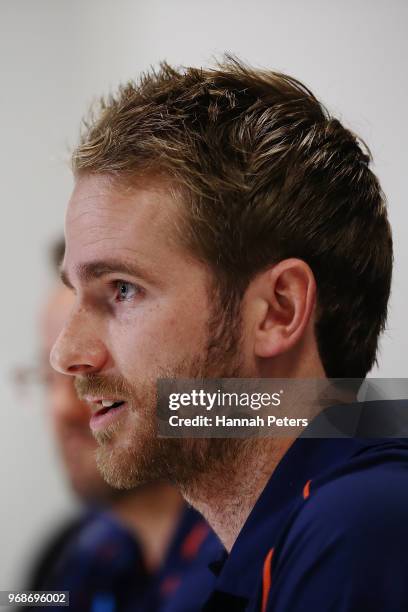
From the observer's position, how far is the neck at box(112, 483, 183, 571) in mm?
1275

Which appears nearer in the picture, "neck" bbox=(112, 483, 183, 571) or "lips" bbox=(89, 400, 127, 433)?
"lips" bbox=(89, 400, 127, 433)

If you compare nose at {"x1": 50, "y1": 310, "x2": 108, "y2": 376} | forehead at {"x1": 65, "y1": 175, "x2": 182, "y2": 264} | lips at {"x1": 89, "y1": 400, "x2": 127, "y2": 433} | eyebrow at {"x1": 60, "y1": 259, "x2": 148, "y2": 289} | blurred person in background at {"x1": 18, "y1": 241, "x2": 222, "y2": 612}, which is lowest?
blurred person in background at {"x1": 18, "y1": 241, "x2": 222, "y2": 612}

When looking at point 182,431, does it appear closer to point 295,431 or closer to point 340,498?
point 295,431

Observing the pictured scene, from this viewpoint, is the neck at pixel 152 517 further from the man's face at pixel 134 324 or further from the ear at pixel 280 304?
the ear at pixel 280 304

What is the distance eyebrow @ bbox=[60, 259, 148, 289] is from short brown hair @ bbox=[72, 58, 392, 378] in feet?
0.30

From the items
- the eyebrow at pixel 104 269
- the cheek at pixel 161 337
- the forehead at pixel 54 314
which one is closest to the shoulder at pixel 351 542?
the cheek at pixel 161 337

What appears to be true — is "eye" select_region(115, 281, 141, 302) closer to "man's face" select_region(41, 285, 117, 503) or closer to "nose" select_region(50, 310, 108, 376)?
"nose" select_region(50, 310, 108, 376)

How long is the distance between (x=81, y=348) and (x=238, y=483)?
0.96ft

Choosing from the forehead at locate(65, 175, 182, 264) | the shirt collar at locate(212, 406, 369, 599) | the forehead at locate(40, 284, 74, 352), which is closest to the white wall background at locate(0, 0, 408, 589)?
the forehead at locate(40, 284, 74, 352)

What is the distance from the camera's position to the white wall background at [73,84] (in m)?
1.21

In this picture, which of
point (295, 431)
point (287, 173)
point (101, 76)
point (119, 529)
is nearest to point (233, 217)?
point (287, 173)

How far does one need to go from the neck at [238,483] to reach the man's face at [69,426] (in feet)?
0.82

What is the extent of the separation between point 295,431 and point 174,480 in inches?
7.5

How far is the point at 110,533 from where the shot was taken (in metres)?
1.31
